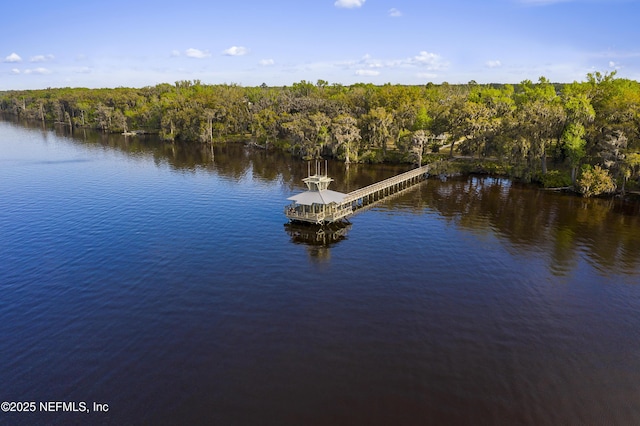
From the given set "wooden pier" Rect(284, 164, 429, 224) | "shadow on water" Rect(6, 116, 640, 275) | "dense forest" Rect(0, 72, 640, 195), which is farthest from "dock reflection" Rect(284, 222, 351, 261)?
"dense forest" Rect(0, 72, 640, 195)

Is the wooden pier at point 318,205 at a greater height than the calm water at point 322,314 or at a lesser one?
greater

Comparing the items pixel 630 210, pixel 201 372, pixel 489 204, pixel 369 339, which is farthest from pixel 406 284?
pixel 630 210

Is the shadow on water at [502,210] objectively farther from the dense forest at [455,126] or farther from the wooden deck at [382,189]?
the dense forest at [455,126]

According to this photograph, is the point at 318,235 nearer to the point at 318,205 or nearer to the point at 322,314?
the point at 318,205

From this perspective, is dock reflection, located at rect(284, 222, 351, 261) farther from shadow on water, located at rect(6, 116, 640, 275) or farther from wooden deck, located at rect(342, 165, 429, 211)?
wooden deck, located at rect(342, 165, 429, 211)

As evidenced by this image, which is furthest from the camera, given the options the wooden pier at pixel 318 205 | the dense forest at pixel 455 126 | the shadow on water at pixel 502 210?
the dense forest at pixel 455 126

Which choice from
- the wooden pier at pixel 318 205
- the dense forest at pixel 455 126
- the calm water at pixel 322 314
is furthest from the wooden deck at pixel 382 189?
the dense forest at pixel 455 126
